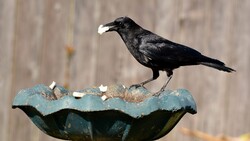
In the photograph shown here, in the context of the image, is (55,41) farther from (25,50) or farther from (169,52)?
(169,52)

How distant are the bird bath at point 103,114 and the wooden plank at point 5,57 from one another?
2732mm

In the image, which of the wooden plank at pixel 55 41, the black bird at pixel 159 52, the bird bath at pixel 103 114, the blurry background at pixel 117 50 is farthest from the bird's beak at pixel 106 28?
the wooden plank at pixel 55 41

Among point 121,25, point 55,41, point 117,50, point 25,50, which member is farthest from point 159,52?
point 25,50

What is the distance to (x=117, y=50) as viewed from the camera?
6.14 metres

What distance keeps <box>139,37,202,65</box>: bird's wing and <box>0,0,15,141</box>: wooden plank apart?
2.11 metres

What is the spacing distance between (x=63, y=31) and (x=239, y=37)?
4.93 feet

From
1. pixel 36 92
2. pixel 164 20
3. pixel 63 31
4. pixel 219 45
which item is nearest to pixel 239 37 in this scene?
pixel 219 45

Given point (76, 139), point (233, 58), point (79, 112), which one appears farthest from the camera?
point (233, 58)

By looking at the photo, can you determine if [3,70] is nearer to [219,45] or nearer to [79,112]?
[219,45]

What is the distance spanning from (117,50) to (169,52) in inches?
70.9

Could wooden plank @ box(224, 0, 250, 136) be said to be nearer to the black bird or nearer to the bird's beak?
the black bird

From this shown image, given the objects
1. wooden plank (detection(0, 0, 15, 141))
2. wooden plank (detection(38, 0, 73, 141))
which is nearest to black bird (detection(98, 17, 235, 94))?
wooden plank (detection(38, 0, 73, 141))

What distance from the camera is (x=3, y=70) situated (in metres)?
6.20

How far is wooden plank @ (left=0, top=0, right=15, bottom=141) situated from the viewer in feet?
20.3
